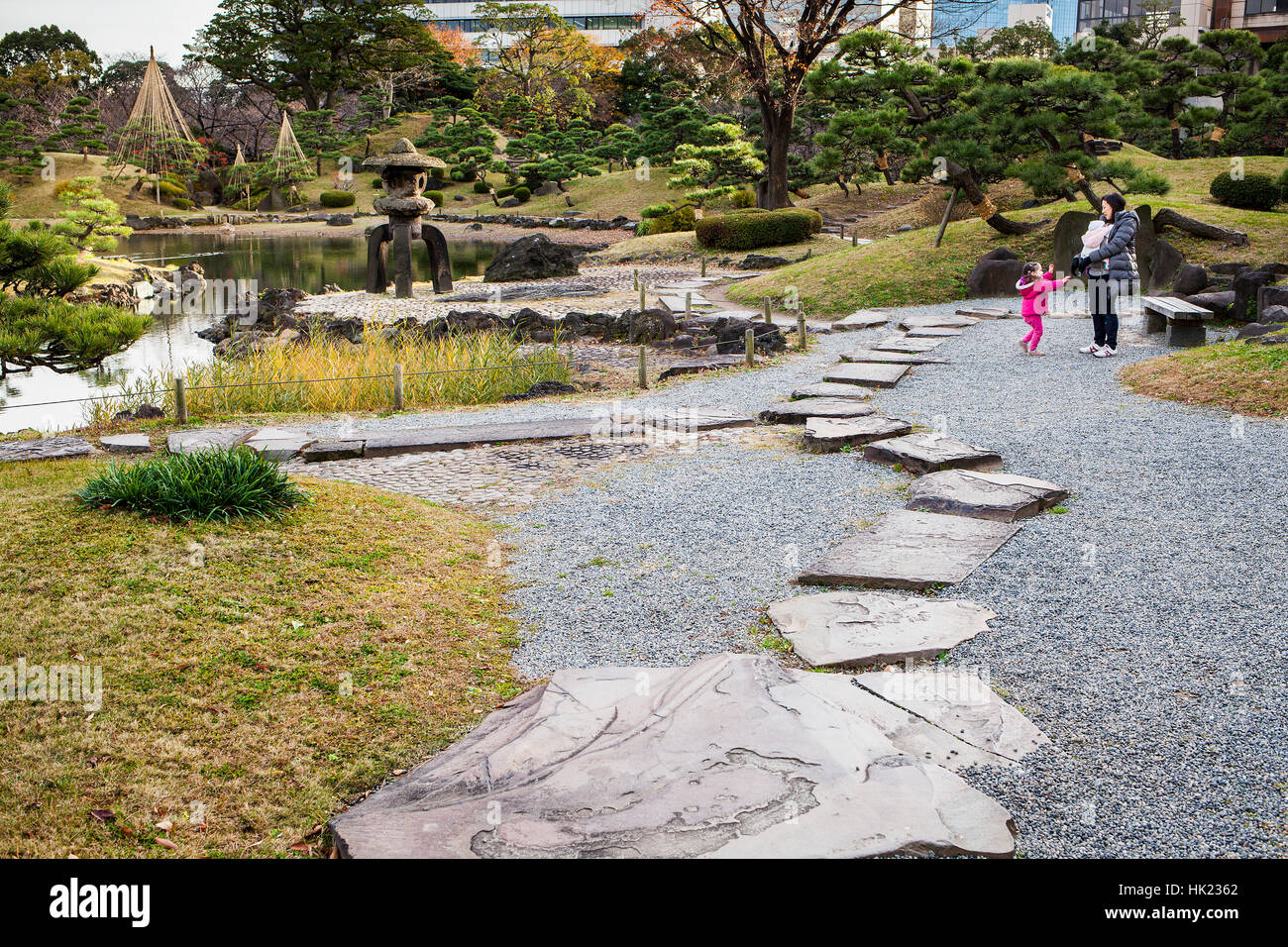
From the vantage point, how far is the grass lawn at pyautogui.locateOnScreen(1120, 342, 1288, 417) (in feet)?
24.6

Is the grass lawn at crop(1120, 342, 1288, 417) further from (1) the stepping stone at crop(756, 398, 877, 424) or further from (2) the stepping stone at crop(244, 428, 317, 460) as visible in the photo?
(2) the stepping stone at crop(244, 428, 317, 460)

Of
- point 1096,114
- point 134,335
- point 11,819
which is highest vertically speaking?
point 1096,114

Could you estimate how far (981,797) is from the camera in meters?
2.71

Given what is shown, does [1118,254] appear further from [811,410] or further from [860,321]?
[811,410]

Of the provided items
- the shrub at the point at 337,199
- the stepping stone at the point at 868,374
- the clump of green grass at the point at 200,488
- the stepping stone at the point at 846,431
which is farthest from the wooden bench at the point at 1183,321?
the shrub at the point at 337,199

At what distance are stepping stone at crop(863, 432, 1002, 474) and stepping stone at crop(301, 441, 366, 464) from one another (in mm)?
3821

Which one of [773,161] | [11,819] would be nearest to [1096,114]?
[773,161]

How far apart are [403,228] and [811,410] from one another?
13634 mm

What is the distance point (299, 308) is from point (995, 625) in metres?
16.3

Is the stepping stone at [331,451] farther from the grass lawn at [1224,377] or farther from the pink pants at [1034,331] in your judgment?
the pink pants at [1034,331]

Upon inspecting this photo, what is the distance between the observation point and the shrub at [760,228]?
2316 centimetres
